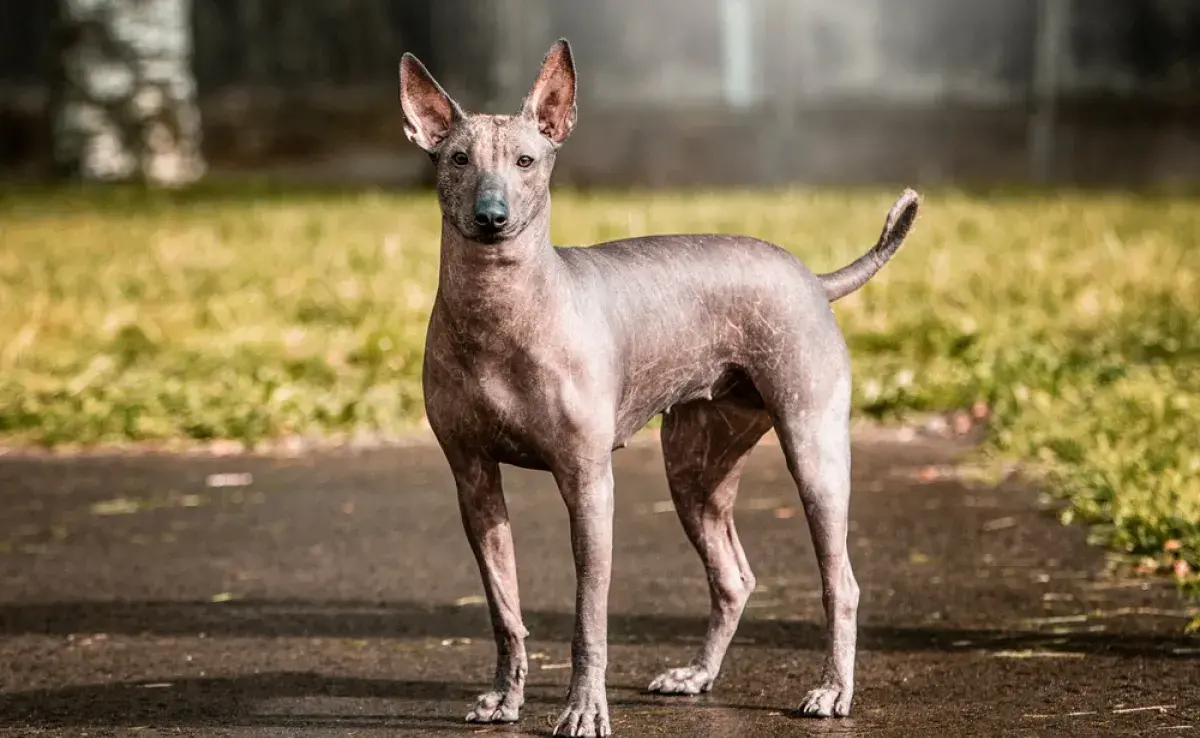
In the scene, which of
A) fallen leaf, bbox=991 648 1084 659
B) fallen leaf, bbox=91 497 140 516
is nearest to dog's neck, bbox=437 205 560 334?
fallen leaf, bbox=991 648 1084 659

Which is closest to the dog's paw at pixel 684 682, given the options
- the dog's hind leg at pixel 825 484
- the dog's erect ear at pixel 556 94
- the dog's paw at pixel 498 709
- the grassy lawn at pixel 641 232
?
the dog's hind leg at pixel 825 484

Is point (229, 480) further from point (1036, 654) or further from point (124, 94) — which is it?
point (124, 94)

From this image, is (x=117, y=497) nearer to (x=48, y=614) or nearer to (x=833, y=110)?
(x=48, y=614)

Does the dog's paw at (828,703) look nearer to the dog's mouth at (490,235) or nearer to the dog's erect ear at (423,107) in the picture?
the dog's mouth at (490,235)

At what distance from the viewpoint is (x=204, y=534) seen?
7.34 metres

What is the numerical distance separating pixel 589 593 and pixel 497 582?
316 millimetres

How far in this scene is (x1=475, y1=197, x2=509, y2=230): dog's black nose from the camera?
4352mm

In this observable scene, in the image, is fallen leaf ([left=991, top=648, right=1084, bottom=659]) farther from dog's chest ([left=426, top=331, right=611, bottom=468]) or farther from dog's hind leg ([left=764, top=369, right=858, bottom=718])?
dog's chest ([left=426, top=331, right=611, bottom=468])

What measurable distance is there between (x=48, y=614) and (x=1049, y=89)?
1670 cm

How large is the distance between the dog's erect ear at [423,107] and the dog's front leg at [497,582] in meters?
0.83

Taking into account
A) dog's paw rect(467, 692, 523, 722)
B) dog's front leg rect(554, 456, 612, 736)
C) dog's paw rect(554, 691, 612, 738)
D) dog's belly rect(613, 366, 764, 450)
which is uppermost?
dog's belly rect(613, 366, 764, 450)

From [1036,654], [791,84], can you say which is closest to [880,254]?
[1036,654]

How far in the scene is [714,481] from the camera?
521cm

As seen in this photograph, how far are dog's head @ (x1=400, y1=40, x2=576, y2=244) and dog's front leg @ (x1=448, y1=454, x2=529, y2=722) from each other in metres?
0.70
